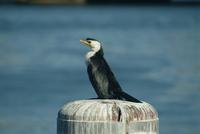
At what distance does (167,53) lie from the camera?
36906 millimetres

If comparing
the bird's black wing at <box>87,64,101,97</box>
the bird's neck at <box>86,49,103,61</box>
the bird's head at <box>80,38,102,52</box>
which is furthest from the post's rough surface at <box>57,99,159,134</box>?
the bird's head at <box>80,38,102,52</box>

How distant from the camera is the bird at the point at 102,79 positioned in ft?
21.1

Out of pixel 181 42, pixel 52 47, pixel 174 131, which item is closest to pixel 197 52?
pixel 52 47

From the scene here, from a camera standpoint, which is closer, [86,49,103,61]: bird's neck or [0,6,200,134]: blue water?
[86,49,103,61]: bird's neck

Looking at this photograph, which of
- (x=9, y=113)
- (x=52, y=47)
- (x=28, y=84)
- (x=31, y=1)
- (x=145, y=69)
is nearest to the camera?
(x=9, y=113)

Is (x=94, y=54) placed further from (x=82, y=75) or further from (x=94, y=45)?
(x=82, y=75)

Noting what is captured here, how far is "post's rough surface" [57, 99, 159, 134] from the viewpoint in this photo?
575 cm

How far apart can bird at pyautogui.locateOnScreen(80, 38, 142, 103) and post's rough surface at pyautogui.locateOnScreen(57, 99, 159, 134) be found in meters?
0.21

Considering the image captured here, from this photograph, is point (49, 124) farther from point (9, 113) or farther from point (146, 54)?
point (146, 54)

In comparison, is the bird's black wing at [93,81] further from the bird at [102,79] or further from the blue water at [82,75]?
the blue water at [82,75]

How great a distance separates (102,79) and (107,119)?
95 cm

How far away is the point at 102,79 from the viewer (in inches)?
264

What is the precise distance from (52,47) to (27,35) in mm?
11998

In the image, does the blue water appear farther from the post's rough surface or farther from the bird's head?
the post's rough surface
